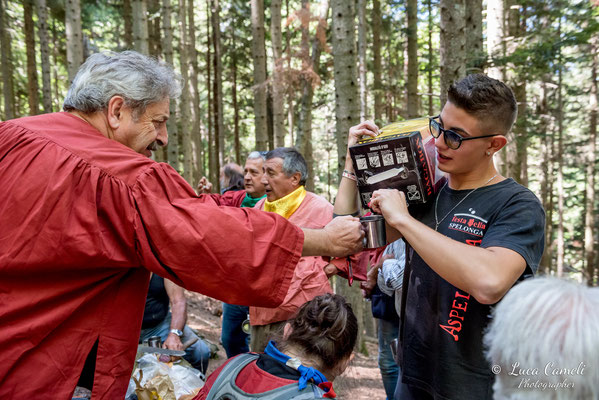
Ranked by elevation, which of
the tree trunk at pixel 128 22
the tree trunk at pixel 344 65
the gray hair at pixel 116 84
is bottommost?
the gray hair at pixel 116 84

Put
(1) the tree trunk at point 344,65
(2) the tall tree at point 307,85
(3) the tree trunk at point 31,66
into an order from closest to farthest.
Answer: (1) the tree trunk at point 344,65, (3) the tree trunk at point 31,66, (2) the tall tree at point 307,85

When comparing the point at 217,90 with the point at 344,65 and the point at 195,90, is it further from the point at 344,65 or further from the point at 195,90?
the point at 344,65

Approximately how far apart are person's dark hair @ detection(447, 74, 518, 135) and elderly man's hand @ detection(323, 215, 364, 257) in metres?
0.80

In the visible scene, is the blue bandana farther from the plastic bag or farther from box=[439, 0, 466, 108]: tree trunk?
box=[439, 0, 466, 108]: tree trunk

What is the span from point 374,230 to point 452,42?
4111 mm

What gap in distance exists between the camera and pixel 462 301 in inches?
85.7

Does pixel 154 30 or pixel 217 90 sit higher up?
pixel 154 30

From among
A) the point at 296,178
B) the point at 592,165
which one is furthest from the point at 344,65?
the point at 592,165

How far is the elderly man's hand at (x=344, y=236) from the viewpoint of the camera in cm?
244

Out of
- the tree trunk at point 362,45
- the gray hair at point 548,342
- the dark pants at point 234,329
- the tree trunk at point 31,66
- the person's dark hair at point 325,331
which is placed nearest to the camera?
the gray hair at point 548,342

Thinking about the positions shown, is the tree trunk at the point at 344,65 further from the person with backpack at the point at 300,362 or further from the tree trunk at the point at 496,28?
the tree trunk at the point at 496,28

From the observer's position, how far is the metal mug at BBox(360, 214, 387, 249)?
2.43 meters

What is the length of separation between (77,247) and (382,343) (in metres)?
3.60

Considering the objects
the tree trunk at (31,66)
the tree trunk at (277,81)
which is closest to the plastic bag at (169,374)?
the tree trunk at (277,81)
